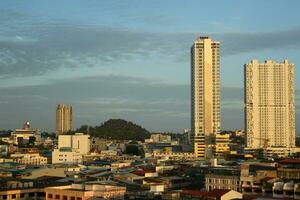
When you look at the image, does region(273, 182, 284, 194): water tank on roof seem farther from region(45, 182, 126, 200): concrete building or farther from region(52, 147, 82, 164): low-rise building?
region(52, 147, 82, 164): low-rise building

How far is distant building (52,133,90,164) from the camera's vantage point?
75.4 m

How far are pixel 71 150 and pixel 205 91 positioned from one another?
23.8 metres


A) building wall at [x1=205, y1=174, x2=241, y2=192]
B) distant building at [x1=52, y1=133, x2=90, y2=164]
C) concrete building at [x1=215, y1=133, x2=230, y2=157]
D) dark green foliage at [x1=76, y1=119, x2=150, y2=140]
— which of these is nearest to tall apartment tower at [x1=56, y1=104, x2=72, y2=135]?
dark green foliage at [x1=76, y1=119, x2=150, y2=140]

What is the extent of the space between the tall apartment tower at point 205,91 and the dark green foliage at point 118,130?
129ft

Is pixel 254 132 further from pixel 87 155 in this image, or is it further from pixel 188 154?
pixel 87 155

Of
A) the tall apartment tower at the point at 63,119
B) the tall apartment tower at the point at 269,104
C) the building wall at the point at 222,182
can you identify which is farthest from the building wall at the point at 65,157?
the tall apartment tower at the point at 63,119

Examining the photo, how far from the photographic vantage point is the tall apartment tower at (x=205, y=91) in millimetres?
87750

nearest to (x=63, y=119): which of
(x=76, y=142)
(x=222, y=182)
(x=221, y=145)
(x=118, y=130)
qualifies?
(x=118, y=130)

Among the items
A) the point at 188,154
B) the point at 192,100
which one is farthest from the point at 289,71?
the point at 188,154

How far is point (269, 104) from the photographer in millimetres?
87812

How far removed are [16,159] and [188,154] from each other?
24.5 meters

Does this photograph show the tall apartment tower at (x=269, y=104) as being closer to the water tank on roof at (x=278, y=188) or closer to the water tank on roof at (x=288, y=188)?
the water tank on roof at (x=278, y=188)

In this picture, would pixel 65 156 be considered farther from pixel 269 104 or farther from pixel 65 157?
pixel 269 104

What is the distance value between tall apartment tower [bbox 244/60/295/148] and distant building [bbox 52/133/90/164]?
26.4m
